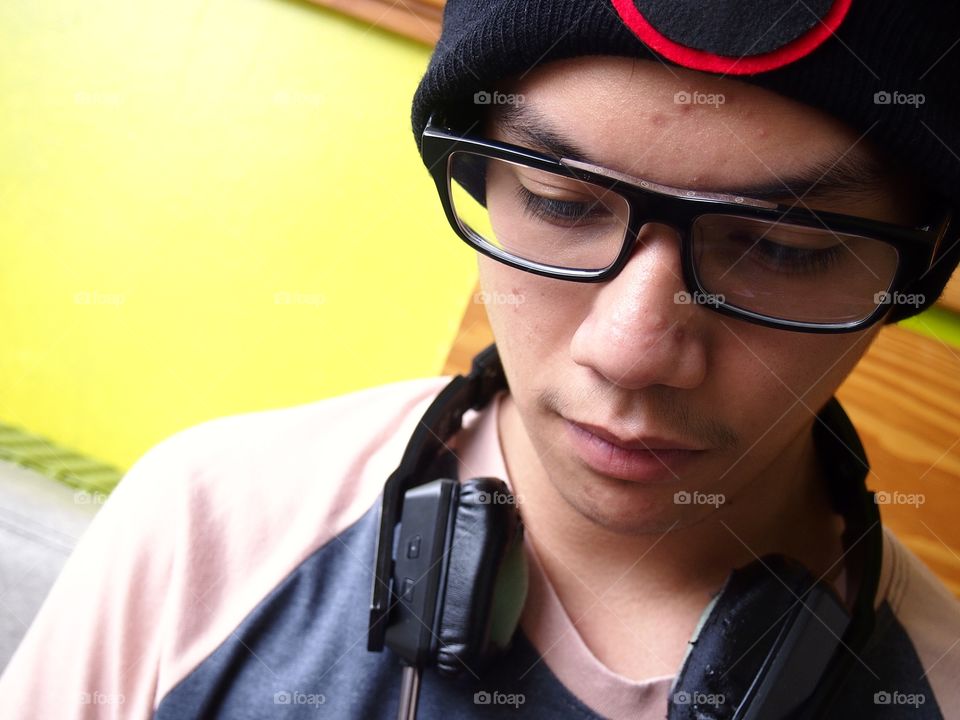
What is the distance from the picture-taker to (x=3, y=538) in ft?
3.50

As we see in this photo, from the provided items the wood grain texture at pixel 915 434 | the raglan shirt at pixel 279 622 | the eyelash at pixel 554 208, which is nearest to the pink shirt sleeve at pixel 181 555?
the raglan shirt at pixel 279 622

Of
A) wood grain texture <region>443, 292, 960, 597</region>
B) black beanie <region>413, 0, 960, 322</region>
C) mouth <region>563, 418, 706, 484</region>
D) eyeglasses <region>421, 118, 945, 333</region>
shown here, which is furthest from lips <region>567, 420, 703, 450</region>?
wood grain texture <region>443, 292, 960, 597</region>

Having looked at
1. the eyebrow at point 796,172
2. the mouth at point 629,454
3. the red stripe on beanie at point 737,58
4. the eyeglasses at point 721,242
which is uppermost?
the red stripe on beanie at point 737,58

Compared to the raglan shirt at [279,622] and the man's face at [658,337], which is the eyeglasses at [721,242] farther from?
the raglan shirt at [279,622]

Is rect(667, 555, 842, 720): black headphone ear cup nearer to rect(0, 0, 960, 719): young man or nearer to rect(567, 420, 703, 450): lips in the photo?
rect(0, 0, 960, 719): young man

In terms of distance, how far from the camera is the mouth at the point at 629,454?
2.13 feet

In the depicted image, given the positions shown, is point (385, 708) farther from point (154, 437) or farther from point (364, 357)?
point (154, 437)

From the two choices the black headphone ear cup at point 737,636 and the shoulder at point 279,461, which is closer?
the black headphone ear cup at point 737,636

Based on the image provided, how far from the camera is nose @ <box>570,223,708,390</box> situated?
1.90 ft

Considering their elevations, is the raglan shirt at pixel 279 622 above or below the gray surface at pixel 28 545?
above

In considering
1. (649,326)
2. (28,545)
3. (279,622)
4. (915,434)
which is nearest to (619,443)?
(649,326)

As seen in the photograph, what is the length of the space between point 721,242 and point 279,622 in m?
0.54

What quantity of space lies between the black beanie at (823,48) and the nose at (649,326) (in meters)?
0.12

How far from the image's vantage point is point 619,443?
65 cm
